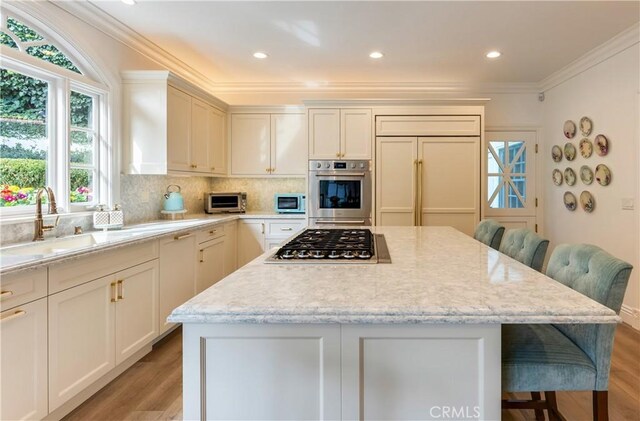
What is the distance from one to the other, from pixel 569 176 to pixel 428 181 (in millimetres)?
1573

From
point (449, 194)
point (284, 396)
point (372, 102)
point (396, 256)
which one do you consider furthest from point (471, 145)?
point (284, 396)

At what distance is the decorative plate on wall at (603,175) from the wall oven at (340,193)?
89.6 inches

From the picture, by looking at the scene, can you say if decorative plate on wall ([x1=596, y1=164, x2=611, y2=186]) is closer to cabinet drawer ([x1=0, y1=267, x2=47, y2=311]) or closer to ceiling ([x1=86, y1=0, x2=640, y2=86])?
ceiling ([x1=86, y1=0, x2=640, y2=86])

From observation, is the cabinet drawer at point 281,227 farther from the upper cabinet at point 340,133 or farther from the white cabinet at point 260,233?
the upper cabinet at point 340,133

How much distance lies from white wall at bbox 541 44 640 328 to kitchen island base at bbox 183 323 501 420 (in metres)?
3.17

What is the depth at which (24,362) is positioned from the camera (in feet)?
5.21

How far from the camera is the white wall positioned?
311cm

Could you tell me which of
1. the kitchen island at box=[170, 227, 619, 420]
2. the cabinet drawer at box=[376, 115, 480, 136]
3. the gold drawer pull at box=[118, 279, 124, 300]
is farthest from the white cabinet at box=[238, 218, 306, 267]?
the kitchen island at box=[170, 227, 619, 420]

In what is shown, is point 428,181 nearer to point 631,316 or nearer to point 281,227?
Answer: point 281,227

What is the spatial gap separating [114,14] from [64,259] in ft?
7.02

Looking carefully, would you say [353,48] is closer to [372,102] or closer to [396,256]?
[372,102]

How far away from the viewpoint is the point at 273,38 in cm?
325

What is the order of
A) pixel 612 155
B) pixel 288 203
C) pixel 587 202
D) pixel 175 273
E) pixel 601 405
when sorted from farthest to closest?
pixel 288 203 < pixel 587 202 < pixel 612 155 < pixel 175 273 < pixel 601 405

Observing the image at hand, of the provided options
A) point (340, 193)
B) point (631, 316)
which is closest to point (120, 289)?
point (340, 193)
